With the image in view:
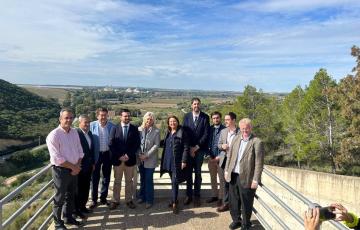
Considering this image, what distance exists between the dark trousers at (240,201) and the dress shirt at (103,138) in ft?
7.90

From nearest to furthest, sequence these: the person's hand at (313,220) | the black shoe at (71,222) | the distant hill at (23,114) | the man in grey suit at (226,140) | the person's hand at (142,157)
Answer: the person's hand at (313,220), the black shoe at (71,222), the man in grey suit at (226,140), the person's hand at (142,157), the distant hill at (23,114)

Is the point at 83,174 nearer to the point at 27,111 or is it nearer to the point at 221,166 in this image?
the point at 221,166

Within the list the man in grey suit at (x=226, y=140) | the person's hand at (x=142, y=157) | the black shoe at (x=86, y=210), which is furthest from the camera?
the person's hand at (x=142, y=157)

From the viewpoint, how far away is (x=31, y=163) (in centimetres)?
4562

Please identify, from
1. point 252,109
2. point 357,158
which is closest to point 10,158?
point 252,109

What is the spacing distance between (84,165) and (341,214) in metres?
4.47

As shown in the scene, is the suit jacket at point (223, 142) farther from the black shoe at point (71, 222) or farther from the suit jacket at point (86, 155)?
the black shoe at point (71, 222)

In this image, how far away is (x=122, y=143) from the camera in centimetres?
684

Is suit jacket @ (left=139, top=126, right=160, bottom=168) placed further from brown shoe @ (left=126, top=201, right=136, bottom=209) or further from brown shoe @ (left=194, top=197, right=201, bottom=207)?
brown shoe @ (left=194, top=197, right=201, bottom=207)

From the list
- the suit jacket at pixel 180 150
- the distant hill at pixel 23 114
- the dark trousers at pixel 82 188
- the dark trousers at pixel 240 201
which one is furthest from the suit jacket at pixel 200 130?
the distant hill at pixel 23 114

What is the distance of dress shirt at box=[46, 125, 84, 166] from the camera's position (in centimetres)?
538

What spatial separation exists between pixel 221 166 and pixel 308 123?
2091 centimetres

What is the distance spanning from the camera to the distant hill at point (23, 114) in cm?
5809

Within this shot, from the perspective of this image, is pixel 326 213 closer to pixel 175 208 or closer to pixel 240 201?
pixel 240 201
